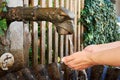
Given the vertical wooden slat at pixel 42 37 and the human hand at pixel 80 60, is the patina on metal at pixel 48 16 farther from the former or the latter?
the vertical wooden slat at pixel 42 37

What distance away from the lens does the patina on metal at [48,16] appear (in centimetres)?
176

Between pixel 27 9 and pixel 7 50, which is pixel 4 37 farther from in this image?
pixel 27 9

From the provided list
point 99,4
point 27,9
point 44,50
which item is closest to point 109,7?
point 99,4

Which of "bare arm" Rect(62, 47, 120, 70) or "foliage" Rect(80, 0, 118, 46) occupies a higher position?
"bare arm" Rect(62, 47, 120, 70)

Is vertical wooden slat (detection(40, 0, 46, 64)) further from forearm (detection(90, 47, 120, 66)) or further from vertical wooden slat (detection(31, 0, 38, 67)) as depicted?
forearm (detection(90, 47, 120, 66))

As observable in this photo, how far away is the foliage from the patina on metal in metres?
2.69

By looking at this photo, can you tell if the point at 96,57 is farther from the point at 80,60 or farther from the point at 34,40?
the point at 34,40

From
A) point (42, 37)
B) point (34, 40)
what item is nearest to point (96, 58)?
point (34, 40)

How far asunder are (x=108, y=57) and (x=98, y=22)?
3637 mm

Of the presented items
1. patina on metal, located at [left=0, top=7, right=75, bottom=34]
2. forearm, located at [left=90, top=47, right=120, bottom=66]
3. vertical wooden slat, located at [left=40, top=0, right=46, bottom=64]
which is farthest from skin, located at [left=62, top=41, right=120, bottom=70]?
vertical wooden slat, located at [left=40, top=0, right=46, bottom=64]

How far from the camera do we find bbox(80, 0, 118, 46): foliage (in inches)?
181

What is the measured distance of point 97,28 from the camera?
4.76 meters

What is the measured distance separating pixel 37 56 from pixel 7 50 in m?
1.15

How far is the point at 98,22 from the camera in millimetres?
4754
